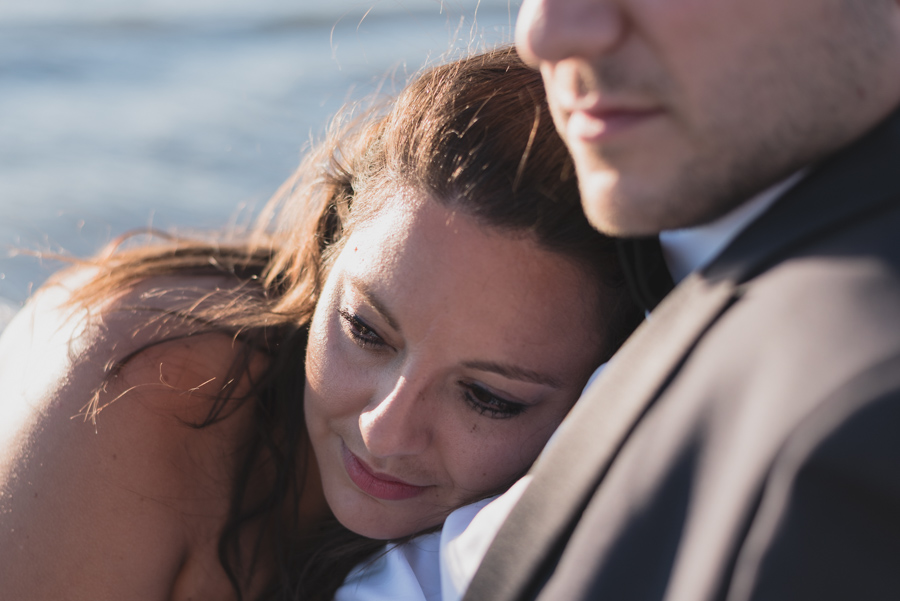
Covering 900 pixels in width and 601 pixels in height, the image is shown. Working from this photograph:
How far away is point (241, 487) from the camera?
200cm

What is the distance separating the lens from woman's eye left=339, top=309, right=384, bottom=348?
171 cm

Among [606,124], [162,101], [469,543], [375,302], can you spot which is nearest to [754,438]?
[606,124]

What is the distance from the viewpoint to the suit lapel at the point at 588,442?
1.00 metres

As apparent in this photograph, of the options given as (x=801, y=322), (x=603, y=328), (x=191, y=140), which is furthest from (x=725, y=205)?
(x=191, y=140)

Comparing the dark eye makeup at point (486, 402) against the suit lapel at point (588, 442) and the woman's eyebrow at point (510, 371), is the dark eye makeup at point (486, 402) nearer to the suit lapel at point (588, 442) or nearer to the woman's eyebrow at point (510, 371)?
the woman's eyebrow at point (510, 371)

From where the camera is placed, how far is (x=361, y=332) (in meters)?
1.72

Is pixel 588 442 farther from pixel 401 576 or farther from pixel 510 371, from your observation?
pixel 401 576

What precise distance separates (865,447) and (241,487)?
4.87ft

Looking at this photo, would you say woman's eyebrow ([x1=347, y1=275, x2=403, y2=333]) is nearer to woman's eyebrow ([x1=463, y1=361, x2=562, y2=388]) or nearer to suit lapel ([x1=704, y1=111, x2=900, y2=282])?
woman's eyebrow ([x1=463, y1=361, x2=562, y2=388])

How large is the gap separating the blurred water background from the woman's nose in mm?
1094

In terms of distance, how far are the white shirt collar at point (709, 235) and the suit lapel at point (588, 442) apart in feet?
0.28

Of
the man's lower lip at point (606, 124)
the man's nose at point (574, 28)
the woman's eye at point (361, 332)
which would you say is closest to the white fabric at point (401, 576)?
the woman's eye at point (361, 332)

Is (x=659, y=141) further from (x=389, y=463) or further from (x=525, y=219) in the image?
(x=389, y=463)

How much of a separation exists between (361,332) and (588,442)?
767 millimetres
